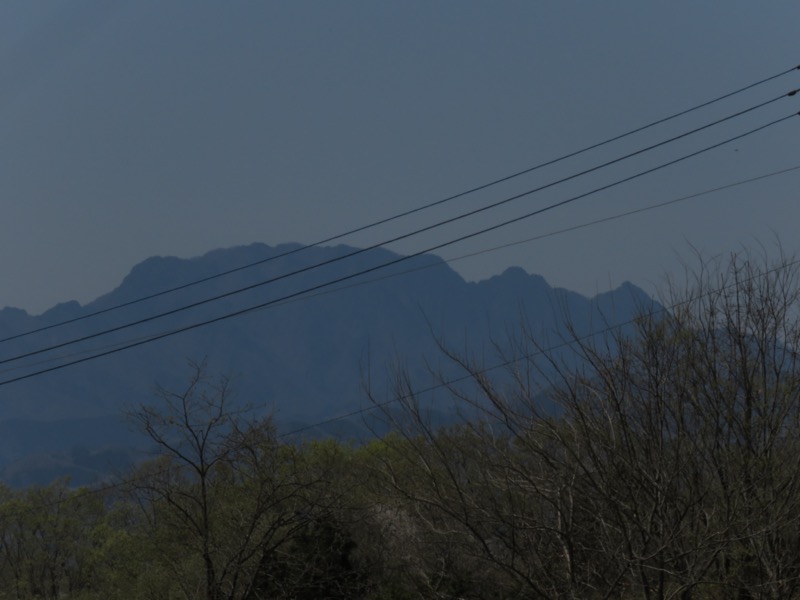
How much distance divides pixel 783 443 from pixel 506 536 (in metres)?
6.07

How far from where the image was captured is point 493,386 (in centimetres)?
1259

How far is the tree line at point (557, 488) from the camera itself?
11406mm

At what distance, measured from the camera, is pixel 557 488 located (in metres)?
11.5

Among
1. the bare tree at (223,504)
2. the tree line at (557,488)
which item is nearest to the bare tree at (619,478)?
the tree line at (557,488)

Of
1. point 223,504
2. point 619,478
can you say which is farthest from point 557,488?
point 223,504

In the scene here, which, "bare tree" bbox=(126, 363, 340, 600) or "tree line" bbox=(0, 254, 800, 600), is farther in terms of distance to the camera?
"bare tree" bbox=(126, 363, 340, 600)

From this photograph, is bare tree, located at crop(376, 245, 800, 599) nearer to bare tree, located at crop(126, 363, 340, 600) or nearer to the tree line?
the tree line

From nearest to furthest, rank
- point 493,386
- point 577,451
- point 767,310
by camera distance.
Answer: point 577,451 < point 493,386 < point 767,310

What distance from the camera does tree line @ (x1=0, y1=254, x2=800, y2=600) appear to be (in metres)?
11.4

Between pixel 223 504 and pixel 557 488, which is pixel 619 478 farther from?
pixel 223 504

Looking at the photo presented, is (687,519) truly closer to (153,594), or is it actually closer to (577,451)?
(577,451)

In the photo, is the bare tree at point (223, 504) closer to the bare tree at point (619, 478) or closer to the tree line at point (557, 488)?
the tree line at point (557, 488)

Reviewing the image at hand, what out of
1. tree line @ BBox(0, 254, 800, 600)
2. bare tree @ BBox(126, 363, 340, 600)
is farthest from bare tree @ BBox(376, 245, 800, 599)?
bare tree @ BBox(126, 363, 340, 600)

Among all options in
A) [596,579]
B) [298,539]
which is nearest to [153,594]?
[298,539]
